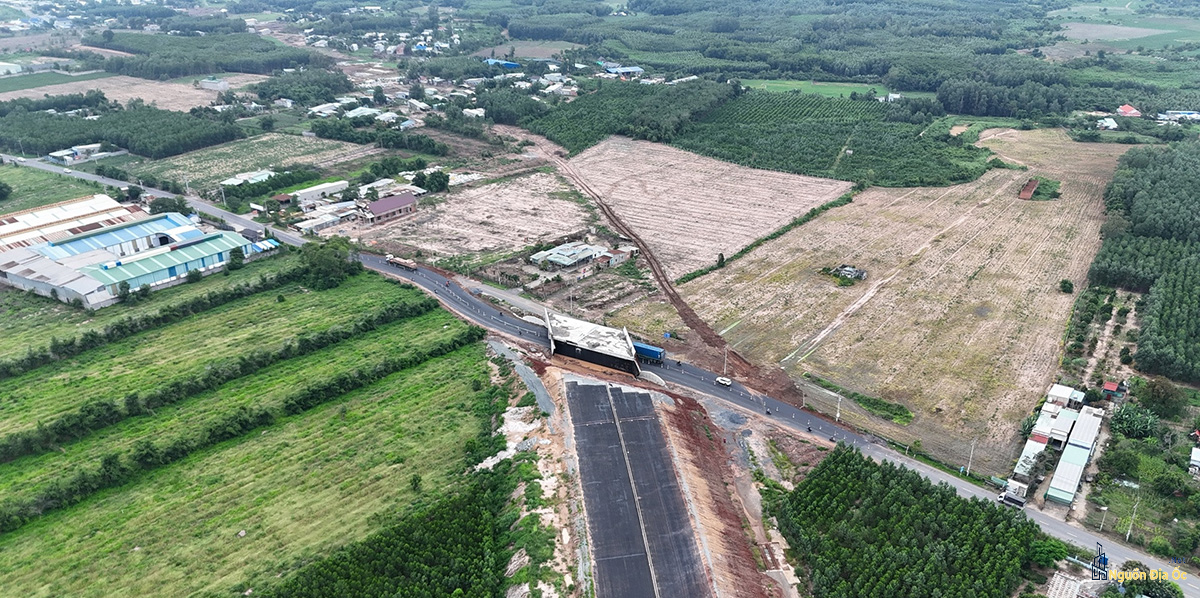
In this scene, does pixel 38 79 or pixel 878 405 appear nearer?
pixel 878 405

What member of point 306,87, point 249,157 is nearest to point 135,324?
point 249,157

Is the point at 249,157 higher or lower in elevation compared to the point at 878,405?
higher

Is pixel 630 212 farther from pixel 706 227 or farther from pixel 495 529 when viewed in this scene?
pixel 495 529

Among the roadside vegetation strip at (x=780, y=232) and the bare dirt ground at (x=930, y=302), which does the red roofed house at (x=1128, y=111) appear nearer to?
the bare dirt ground at (x=930, y=302)

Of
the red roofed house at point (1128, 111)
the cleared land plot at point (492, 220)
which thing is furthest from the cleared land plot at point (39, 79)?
the red roofed house at point (1128, 111)

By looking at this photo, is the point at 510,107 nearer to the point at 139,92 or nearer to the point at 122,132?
the point at 122,132

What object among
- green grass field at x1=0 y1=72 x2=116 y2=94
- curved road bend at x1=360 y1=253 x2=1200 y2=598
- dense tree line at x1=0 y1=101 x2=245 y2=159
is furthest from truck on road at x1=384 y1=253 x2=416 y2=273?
green grass field at x1=0 y1=72 x2=116 y2=94
